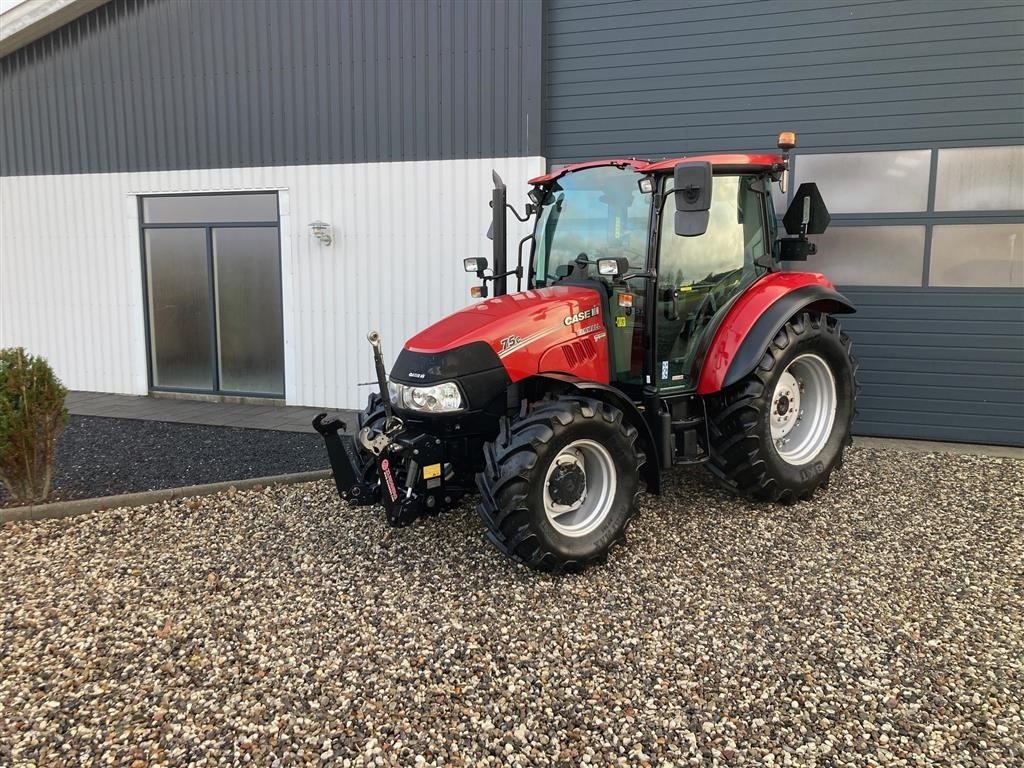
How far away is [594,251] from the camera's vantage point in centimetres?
459

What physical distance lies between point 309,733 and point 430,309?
5710 mm

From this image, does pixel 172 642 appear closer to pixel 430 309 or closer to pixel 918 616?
pixel 918 616

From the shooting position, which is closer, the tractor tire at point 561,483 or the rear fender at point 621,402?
the tractor tire at point 561,483

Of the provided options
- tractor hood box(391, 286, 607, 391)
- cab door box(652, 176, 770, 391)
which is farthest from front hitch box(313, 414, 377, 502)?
cab door box(652, 176, 770, 391)

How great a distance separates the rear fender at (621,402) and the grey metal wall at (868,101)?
12.1 ft

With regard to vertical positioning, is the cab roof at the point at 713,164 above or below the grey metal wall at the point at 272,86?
below

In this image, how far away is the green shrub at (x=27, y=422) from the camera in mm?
4785

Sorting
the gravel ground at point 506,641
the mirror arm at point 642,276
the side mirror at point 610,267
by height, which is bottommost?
the gravel ground at point 506,641

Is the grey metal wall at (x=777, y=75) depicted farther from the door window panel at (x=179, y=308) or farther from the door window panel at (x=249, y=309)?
the door window panel at (x=179, y=308)

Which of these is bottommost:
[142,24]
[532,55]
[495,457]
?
[495,457]

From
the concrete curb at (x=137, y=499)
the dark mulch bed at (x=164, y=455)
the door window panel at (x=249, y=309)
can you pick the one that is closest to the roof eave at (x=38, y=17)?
the door window panel at (x=249, y=309)

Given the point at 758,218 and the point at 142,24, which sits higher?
the point at 142,24

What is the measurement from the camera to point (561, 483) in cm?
388

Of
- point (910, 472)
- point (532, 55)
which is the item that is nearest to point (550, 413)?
point (910, 472)
